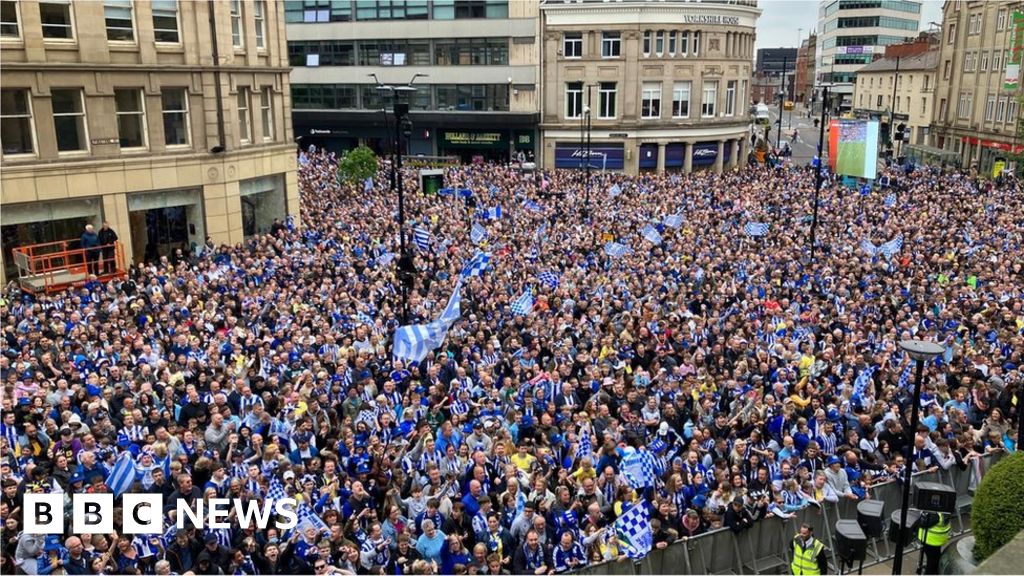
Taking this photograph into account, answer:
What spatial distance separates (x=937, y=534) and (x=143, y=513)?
10763 mm

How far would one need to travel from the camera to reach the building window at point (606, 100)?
194 ft

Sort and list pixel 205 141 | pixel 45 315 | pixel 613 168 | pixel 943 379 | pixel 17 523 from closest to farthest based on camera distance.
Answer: pixel 17 523 < pixel 943 379 < pixel 45 315 < pixel 205 141 < pixel 613 168

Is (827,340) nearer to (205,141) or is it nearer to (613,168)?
(205,141)

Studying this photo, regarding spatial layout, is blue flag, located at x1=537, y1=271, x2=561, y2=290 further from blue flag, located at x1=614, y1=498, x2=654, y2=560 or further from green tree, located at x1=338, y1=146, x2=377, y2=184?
green tree, located at x1=338, y1=146, x2=377, y2=184

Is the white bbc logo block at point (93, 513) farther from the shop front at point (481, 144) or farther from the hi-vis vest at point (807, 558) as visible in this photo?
the shop front at point (481, 144)

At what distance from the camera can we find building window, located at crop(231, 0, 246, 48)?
31.8 meters

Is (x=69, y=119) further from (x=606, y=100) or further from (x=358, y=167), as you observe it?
(x=606, y=100)

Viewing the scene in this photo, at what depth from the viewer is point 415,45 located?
60344 mm

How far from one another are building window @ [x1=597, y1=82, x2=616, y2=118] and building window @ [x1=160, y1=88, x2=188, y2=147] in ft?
115

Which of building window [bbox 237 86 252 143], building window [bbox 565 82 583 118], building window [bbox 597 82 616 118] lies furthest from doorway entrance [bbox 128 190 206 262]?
building window [bbox 597 82 616 118]

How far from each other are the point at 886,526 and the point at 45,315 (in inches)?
727

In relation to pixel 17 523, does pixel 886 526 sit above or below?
below

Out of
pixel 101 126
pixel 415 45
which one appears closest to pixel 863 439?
pixel 101 126

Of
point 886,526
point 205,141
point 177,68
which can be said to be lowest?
point 886,526
